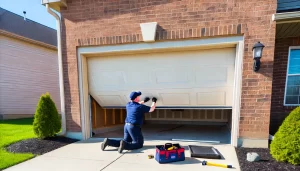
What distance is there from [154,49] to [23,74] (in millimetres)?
9057

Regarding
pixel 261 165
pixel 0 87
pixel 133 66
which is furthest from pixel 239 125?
pixel 0 87

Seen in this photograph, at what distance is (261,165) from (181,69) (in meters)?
2.47

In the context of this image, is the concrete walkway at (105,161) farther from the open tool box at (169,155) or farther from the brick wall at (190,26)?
the brick wall at (190,26)

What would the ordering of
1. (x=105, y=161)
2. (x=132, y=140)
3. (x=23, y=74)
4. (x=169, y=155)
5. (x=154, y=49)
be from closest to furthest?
(x=169, y=155) → (x=105, y=161) → (x=132, y=140) → (x=154, y=49) → (x=23, y=74)

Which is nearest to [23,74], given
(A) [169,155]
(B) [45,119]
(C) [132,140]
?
(B) [45,119]

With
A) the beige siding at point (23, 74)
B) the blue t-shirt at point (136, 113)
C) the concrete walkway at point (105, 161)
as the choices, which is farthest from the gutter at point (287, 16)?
the beige siding at point (23, 74)

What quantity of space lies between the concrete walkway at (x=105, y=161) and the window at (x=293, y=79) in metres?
2.45

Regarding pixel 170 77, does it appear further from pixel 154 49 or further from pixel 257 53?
pixel 257 53

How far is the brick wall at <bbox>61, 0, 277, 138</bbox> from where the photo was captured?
11.3 ft

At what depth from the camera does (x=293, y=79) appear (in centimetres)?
444

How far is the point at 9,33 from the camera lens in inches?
328

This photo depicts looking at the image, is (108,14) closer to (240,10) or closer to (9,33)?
(240,10)

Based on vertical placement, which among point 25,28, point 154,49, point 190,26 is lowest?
point 154,49

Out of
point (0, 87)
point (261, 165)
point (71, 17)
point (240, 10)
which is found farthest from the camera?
point (0, 87)
